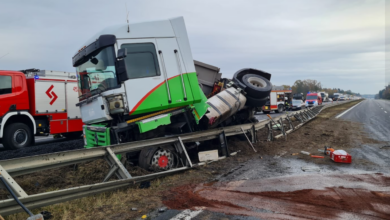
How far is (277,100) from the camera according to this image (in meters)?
33.1

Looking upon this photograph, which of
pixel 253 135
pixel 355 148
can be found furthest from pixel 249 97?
pixel 355 148

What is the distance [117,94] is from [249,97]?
176 inches

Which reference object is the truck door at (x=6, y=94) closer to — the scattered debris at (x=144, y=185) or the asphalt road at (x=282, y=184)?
the scattered debris at (x=144, y=185)

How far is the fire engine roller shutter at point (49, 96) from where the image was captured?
11281 millimetres

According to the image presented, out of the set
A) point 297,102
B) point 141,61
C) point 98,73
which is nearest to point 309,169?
point 141,61

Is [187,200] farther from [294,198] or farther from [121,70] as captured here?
[121,70]

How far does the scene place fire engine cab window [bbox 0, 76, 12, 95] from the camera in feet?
32.6

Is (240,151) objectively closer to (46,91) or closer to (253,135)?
(253,135)

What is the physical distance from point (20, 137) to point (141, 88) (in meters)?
6.63

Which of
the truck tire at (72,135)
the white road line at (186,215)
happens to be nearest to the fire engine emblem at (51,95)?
the truck tire at (72,135)

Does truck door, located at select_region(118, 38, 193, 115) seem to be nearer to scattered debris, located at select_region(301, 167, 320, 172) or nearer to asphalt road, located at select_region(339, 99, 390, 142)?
scattered debris, located at select_region(301, 167, 320, 172)

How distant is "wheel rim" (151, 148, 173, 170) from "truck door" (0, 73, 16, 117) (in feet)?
21.9

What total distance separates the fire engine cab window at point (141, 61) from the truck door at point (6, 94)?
6172 mm

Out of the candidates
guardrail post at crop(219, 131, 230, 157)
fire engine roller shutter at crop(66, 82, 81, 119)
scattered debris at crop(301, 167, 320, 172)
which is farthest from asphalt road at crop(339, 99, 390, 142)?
fire engine roller shutter at crop(66, 82, 81, 119)
